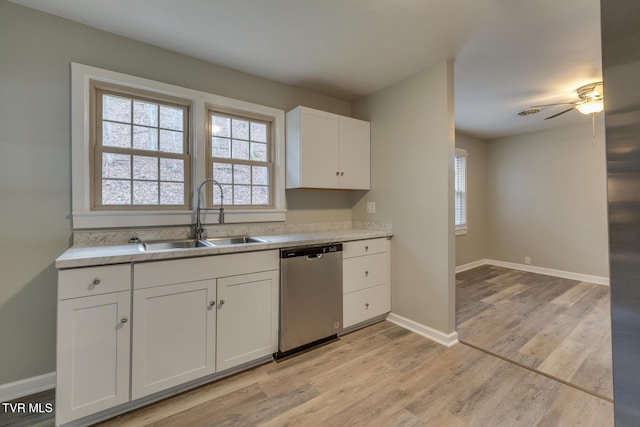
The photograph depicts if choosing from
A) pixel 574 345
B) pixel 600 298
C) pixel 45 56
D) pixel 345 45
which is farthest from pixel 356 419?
pixel 600 298

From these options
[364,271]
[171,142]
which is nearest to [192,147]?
[171,142]

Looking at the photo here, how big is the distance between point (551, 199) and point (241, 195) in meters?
5.00

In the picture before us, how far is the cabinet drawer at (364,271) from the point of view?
2.56 meters

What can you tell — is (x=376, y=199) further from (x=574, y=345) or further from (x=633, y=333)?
(x=633, y=333)

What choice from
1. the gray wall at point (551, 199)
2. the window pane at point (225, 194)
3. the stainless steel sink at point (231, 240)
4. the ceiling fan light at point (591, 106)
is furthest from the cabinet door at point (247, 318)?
the gray wall at point (551, 199)

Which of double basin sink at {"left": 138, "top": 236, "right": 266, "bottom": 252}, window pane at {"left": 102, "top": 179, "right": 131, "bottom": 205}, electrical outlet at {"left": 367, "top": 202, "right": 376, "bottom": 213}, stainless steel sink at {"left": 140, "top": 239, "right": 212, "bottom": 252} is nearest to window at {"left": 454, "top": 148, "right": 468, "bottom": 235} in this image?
electrical outlet at {"left": 367, "top": 202, "right": 376, "bottom": 213}

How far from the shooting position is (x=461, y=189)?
493 cm

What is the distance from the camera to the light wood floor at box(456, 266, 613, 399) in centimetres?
206

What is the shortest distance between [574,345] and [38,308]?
4131mm

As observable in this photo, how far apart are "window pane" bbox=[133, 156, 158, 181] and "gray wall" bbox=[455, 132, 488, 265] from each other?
462 cm

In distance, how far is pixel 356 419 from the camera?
A: 1.57 metres

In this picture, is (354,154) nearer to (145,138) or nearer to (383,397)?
(145,138)

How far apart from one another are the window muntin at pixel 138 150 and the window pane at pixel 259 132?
605mm

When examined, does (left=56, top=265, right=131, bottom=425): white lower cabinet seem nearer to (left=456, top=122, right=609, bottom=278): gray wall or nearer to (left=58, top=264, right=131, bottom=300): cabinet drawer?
(left=58, top=264, right=131, bottom=300): cabinet drawer
